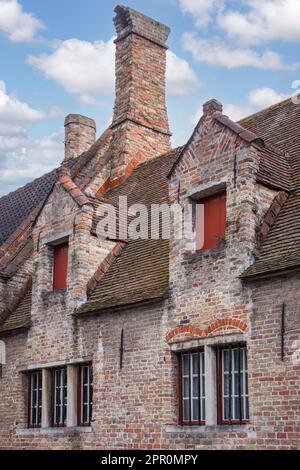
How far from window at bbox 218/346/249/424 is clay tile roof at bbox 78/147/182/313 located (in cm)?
183

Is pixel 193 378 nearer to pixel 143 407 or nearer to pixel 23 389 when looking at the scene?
pixel 143 407

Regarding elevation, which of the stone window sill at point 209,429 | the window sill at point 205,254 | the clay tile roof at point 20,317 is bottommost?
the stone window sill at point 209,429

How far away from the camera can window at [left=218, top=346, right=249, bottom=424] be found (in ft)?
37.4

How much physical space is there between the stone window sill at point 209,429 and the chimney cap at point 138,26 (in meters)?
12.7

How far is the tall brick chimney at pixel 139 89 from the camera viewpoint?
20.1 meters

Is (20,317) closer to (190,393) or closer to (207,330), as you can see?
(190,393)

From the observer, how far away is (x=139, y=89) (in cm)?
2072

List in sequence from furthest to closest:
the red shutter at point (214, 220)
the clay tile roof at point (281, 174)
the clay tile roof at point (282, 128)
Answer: the clay tile roof at point (282, 128)
the red shutter at point (214, 220)
the clay tile roof at point (281, 174)

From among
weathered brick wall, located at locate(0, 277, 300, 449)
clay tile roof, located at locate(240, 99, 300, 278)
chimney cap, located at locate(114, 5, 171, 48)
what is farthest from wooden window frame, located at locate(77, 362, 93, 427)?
chimney cap, located at locate(114, 5, 171, 48)

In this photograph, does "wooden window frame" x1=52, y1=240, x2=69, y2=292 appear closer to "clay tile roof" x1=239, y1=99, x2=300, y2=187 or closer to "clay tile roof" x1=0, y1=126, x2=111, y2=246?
"clay tile roof" x1=0, y1=126, x2=111, y2=246

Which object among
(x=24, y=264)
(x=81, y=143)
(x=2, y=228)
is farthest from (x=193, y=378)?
(x=81, y=143)

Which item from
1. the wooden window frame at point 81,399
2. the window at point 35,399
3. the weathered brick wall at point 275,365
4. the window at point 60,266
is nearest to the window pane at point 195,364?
the weathered brick wall at point 275,365

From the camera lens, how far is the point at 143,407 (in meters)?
→ 12.9

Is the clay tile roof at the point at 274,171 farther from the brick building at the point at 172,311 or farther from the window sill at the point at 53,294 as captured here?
the window sill at the point at 53,294
